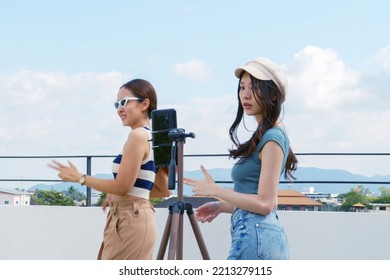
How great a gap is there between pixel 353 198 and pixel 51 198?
3.31 m

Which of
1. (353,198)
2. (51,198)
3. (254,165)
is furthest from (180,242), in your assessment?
(51,198)

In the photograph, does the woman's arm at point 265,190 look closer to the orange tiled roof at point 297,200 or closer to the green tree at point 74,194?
the orange tiled roof at point 297,200

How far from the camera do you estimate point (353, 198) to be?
6.73 meters

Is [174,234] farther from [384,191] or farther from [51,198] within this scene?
[51,198]

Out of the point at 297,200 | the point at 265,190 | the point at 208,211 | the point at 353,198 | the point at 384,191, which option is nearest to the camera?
the point at 265,190

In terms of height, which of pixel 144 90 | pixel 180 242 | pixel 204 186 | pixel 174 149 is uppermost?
pixel 144 90

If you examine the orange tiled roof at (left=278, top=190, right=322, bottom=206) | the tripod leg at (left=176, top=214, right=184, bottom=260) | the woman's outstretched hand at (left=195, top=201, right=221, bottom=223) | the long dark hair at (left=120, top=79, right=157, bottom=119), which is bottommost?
the tripod leg at (left=176, top=214, right=184, bottom=260)

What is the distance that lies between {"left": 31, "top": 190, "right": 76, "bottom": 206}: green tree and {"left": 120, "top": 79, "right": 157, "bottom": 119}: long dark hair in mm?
4394

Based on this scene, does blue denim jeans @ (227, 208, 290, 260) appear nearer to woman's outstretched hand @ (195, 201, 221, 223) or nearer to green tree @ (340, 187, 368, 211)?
woman's outstretched hand @ (195, 201, 221, 223)

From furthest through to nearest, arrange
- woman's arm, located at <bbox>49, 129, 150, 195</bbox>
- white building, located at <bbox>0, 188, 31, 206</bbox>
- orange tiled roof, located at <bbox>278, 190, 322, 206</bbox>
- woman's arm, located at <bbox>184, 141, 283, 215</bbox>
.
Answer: white building, located at <bbox>0, 188, 31, 206</bbox>, orange tiled roof, located at <bbox>278, 190, 322, 206</bbox>, woman's arm, located at <bbox>49, 129, 150, 195</bbox>, woman's arm, located at <bbox>184, 141, 283, 215</bbox>

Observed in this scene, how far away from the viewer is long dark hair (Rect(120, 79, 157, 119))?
9.66ft

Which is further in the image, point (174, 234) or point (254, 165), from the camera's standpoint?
point (174, 234)

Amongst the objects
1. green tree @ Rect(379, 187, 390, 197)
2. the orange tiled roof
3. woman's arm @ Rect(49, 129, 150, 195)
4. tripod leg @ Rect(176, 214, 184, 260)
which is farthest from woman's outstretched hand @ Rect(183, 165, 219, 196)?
green tree @ Rect(379, 187, 390, 197)

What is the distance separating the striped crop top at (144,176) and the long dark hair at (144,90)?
19 centimetres
